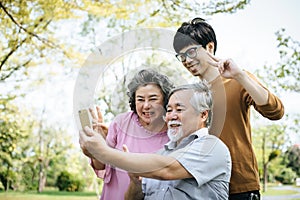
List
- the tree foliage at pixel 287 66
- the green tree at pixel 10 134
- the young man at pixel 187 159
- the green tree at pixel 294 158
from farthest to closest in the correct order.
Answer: the green tree at pixel 294 158 < the green tree at pixel 10 134 < the tree foliage at pixel 287 66 < the young man at pixel 187 159

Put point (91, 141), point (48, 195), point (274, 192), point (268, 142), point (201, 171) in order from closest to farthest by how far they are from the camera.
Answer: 1. point (91, 141)
2. point (201, 171)
3. point (274, 192)
4. point (48, 195)
5. point (268, 142)

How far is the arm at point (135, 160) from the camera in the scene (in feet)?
3.10

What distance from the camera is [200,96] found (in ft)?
3.86

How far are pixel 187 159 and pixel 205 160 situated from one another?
0.04 metres

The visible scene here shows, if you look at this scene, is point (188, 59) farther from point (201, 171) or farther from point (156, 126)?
point (201, 171)

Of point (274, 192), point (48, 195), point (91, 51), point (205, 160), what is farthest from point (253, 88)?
point (48, 195)

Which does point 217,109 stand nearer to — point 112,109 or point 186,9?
point 112,109

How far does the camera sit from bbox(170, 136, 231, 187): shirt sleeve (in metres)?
1.10

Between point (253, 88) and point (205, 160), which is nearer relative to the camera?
point (205, 160)

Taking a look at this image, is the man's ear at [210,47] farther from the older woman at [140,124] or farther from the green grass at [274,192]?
the green grass at [274,192]

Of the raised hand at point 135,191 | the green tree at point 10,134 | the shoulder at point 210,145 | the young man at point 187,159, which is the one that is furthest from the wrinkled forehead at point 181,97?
the green tree at point 10,134

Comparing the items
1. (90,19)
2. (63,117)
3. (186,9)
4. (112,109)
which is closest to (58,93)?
(63,117)

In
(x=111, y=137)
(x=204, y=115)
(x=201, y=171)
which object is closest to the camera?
(x=201, y=171)

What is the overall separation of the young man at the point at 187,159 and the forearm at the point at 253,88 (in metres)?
0.11
